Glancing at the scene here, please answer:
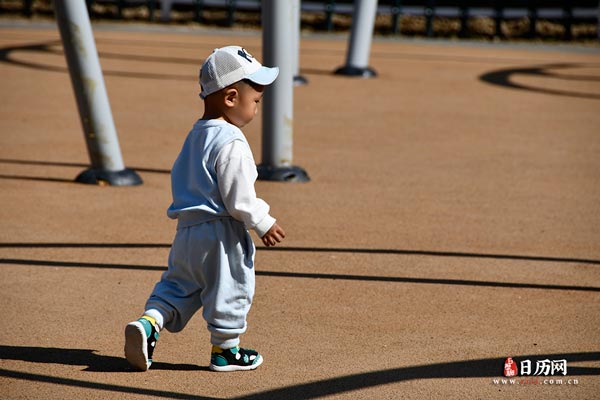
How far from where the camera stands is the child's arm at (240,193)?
4.00m

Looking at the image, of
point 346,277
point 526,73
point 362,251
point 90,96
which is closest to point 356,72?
point 526,73

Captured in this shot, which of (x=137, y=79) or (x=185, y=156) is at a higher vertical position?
(x=185, y=156)

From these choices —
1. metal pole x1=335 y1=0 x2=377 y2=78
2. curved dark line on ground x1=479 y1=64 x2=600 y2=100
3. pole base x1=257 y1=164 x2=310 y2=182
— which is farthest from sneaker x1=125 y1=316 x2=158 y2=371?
metal pole x1=335 y1=0 x2=377 y2=78

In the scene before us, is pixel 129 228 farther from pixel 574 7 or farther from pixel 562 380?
pixel 574 7

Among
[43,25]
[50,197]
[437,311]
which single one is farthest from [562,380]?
[43,25]

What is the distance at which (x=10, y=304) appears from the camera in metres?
5.07

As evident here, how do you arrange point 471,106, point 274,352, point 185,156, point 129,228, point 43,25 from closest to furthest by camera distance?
point 185,156 → point 274,352 → point 129,228 → point 471,106 → point 43,25

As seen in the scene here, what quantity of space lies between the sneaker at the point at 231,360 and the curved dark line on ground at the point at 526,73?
10.5 m

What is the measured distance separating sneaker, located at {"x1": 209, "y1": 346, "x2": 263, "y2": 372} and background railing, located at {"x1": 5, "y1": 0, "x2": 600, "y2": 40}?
718 inches

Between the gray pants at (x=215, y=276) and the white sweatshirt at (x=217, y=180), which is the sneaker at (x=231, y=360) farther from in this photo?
the white sweatshirt at (x=217, y=180)

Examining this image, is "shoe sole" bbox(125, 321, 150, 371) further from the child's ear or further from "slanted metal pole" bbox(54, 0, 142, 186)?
"slanted metal pole" bbox(54, 0, 142, 186)

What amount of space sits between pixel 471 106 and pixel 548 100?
1.38 m

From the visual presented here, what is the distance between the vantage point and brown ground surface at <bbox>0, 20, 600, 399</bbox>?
4301 mm

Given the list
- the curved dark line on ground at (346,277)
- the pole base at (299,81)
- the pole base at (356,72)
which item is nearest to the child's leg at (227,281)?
the curved dark line on ground at (346,277)
